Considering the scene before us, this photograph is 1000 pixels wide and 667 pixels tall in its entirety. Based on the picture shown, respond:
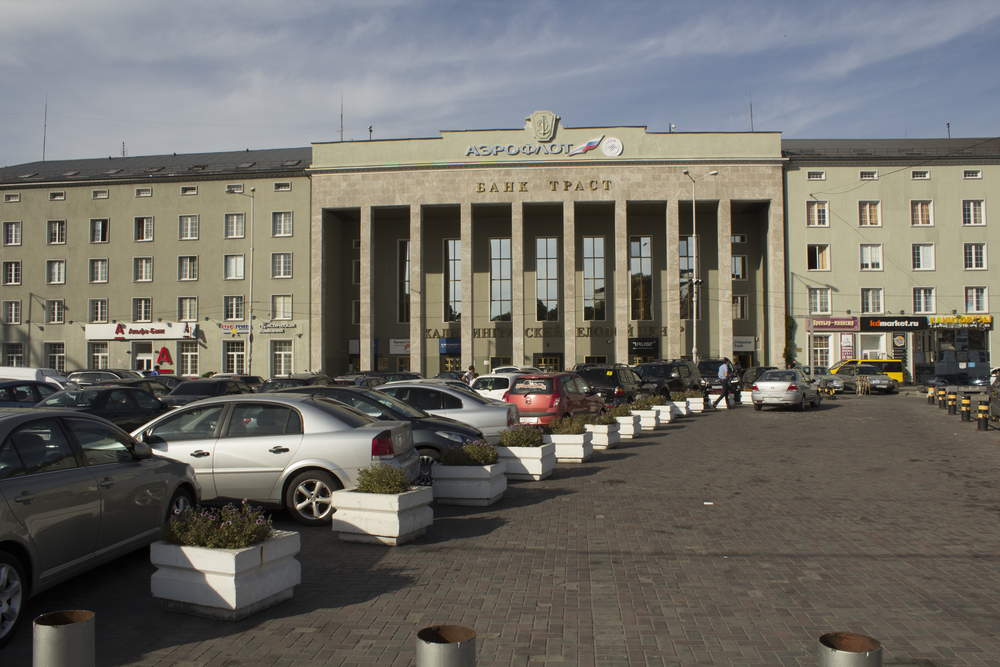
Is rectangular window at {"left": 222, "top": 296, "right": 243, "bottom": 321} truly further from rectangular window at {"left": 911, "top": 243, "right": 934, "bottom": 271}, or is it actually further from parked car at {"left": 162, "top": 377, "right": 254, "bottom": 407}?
rectangular window at {"left": 911, "top": 243, "right": 934, "bottom": 271}

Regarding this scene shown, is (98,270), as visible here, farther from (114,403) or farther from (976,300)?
(976,300)

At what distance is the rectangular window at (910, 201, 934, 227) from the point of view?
5075 cm

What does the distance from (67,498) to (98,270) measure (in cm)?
5693

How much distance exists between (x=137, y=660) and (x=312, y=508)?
3601 mm

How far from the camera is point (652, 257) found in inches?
2159

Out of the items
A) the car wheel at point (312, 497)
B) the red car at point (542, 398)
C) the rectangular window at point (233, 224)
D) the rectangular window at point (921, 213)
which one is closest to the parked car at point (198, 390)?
the red car at point (542, 398)

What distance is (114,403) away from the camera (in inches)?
608

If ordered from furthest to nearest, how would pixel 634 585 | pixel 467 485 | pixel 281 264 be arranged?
pixel 281 264, pixel 467 485, pixel 634 585

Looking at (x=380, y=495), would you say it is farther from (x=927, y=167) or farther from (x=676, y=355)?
(x=927, y=167)

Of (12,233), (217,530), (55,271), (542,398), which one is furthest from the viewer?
(12,233)

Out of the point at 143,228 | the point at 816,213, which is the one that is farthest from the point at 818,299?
the point at 143,228

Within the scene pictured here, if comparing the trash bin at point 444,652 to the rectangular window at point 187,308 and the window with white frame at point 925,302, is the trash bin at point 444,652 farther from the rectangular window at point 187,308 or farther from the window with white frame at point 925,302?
the window with white frame at point 925,302

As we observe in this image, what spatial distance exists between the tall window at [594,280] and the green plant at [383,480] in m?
47.4

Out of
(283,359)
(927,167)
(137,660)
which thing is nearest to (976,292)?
(927,167)
